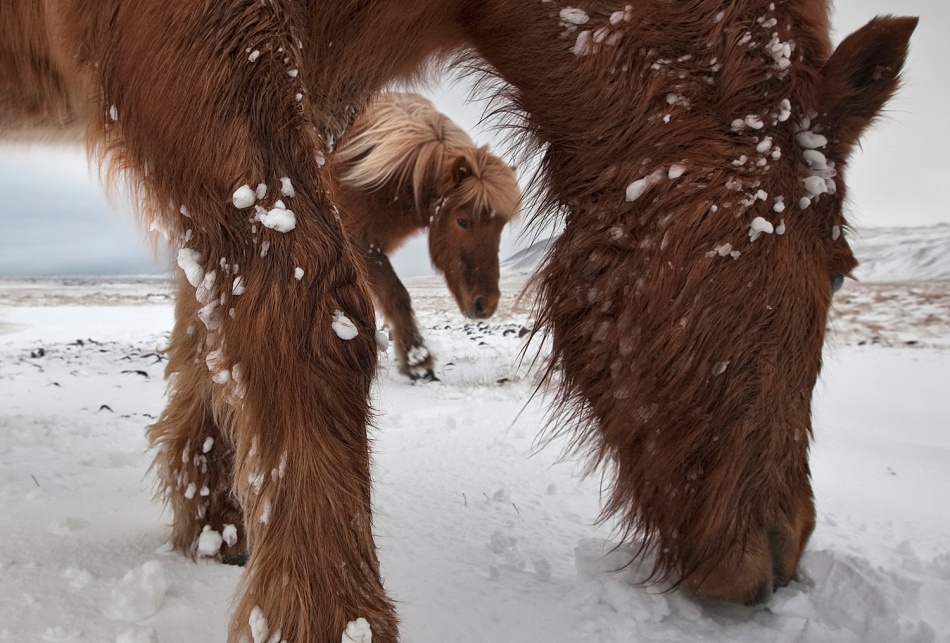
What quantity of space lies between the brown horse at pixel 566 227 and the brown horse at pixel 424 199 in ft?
11.5

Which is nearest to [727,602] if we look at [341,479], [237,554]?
[341,479]

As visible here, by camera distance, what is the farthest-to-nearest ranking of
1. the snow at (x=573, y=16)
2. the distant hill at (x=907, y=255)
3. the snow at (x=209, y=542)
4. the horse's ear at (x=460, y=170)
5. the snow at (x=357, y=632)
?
the horse's ear at (x=460, y=170)
the distant hill at (x=907, y=255)
the snow at (x=209, y=542)
the snow at (x=573, y=16)
the snow at (x=357, y=632)

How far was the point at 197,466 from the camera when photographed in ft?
5.70

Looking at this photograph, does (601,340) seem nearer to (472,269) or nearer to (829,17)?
(829,17)

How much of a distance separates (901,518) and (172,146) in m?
2.51

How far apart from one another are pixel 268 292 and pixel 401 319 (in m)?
4.73

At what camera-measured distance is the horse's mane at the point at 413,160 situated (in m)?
5.07

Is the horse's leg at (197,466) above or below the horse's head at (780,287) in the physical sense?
below

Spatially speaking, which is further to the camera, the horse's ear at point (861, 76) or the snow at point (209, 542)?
the snow at point (209, 542)

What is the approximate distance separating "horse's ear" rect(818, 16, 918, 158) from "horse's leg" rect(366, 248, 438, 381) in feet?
14.6

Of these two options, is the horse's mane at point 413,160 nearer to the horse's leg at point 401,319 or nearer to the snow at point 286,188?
the horse's leg at point 401,319

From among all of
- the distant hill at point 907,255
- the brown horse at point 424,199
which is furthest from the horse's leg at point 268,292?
the brown horse at point 424,199

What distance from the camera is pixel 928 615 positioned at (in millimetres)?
1389

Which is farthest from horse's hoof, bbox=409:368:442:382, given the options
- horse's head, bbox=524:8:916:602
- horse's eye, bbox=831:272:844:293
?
horse's eye, bbox=831:272:844:293
